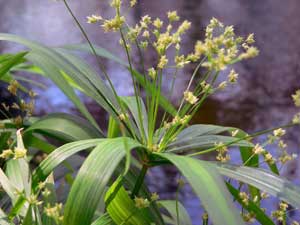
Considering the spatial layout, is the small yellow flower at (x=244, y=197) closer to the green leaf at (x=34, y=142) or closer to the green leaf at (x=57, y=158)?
the green leaf at (x=57, y=158)

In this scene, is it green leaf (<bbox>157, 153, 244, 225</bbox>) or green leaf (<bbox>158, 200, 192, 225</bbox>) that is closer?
green leaf (<bbox>157, 153, 244, 225</bbox>)

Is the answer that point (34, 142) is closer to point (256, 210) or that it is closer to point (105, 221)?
point (105, 221)

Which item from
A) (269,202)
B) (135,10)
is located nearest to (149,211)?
(269,202)

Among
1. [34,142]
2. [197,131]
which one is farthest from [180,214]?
[34,142]

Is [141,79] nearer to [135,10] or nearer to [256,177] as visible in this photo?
[256,177]

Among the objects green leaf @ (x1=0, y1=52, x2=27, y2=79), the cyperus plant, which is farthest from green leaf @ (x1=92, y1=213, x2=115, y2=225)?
green leaf @ (x1=0, y1=52, x2=27, y2=79)

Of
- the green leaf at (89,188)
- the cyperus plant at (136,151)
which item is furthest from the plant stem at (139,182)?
the green leaf at (89,188)

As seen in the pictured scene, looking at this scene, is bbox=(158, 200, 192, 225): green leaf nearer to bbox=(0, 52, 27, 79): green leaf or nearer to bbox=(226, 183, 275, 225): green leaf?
bbox=(226, 183, 275, 225): green leaf
